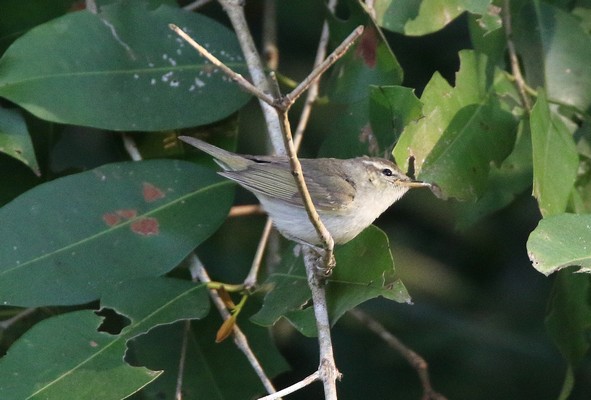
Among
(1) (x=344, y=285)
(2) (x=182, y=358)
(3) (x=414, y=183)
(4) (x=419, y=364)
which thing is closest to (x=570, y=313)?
(4) (x=419, y=364)

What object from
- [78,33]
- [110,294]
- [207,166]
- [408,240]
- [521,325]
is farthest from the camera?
[408,240]

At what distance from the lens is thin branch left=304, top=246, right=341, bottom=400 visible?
8.00ft

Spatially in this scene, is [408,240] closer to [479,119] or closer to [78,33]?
[479,119]

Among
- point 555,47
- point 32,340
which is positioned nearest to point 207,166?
point 32,340

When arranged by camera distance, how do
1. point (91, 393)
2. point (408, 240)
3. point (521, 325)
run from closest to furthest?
1. point (91, 393)
2. point (521, 325)
3. point (408, 240)

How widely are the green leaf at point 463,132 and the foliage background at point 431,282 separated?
1218 mm

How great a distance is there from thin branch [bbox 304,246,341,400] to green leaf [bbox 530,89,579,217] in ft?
2.39

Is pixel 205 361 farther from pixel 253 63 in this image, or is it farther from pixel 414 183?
pixel 253 63

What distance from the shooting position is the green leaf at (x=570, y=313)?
3129mm

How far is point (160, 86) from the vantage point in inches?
135

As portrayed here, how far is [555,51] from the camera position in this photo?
3.33m

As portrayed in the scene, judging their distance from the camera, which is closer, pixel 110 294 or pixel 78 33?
pixel 110 294

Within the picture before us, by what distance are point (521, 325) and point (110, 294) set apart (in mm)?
2489

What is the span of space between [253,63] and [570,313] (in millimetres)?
1466
